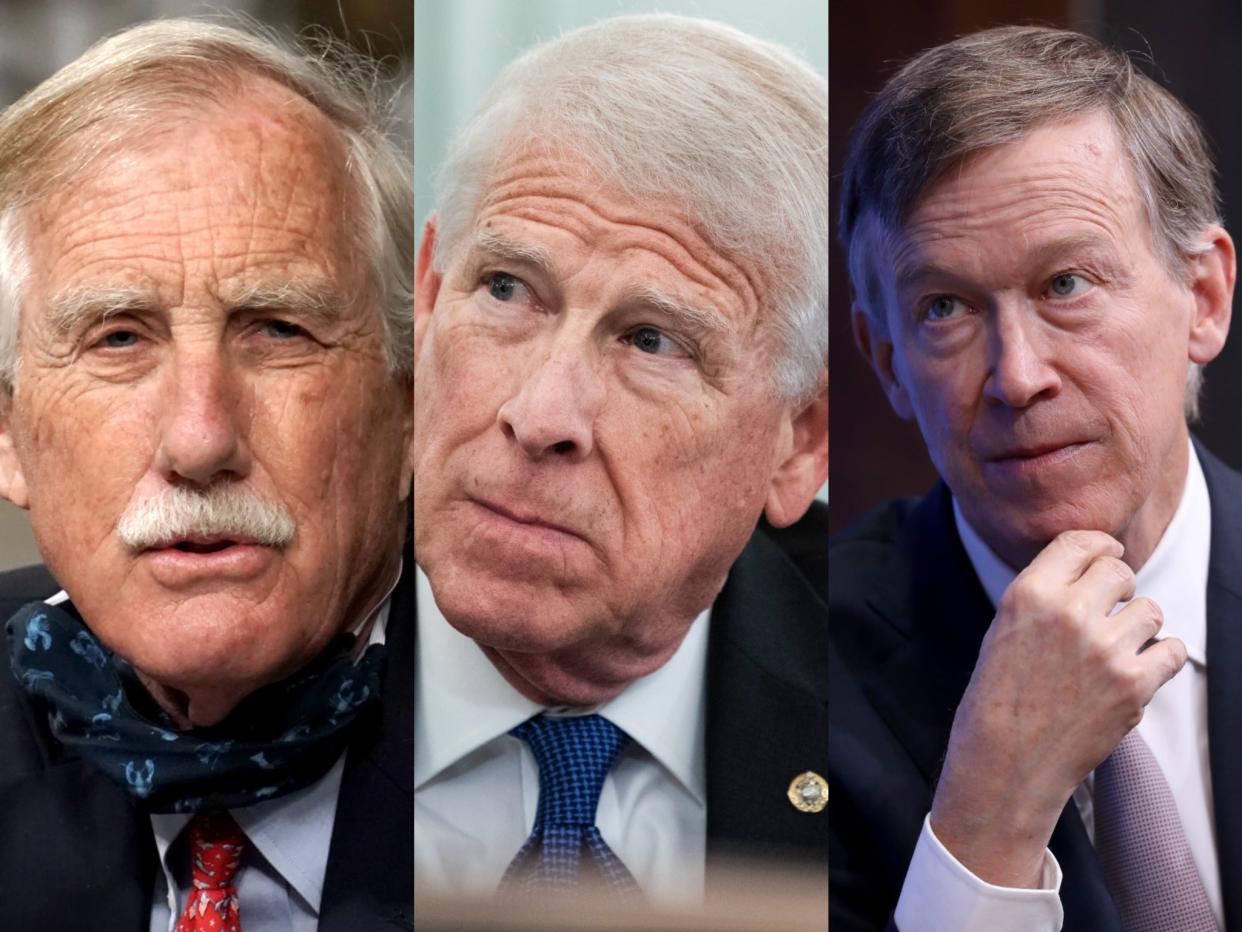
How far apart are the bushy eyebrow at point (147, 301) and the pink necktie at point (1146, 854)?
1.69 meters

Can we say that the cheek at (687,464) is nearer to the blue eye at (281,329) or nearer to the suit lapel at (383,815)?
the suit lapel at (383,815)

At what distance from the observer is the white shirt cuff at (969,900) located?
8.42 feet

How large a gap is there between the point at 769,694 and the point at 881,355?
2.16ft

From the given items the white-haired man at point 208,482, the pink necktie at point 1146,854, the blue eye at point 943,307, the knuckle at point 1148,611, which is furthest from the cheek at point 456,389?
the pink necktie at point 1146,854

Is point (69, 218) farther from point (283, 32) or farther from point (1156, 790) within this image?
point (1156, 790)

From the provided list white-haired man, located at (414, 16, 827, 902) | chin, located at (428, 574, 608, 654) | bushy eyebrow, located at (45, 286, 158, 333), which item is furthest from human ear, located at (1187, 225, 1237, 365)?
bushy eyebrow, located at (45, 286, 158, 333)

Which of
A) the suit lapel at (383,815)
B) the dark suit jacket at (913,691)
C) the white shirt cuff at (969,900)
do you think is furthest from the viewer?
the suit lapel at (383,815)

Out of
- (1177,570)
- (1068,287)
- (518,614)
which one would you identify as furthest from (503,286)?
(1177,570)

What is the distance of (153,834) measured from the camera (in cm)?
285

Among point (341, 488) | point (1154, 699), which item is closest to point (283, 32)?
point (341, 488)

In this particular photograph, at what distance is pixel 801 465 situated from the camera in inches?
106

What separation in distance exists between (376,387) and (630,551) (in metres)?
0.59

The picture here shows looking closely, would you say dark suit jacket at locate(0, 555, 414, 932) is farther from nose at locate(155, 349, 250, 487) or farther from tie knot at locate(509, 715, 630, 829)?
nose at locate(155, 349, 250, 487)

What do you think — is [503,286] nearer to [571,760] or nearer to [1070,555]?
[571,760]
